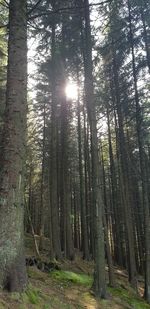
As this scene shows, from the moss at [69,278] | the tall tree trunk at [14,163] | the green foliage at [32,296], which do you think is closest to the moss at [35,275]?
the moss at [69,278]

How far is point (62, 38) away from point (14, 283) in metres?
12.5

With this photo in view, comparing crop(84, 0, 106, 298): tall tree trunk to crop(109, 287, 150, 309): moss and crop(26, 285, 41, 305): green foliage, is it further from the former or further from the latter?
crop(26, 285, 41, 305): green foliage

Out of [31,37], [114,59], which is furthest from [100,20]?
[114,59]

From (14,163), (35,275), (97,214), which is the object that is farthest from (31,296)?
(97,214)

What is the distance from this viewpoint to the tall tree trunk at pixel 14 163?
4973mm

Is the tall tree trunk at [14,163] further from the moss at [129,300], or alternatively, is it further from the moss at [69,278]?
the moss at [129,300]

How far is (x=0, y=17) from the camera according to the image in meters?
14.0

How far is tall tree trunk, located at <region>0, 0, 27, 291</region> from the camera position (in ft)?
16.3

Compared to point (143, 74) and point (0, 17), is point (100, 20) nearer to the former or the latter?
point (143, 74)

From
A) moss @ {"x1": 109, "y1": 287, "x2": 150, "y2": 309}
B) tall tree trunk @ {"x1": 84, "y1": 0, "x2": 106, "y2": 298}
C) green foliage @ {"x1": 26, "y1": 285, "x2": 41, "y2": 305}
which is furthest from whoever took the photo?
moss @ {"x1": 109, "y1": 287, "x2": 150, "y2": 309}

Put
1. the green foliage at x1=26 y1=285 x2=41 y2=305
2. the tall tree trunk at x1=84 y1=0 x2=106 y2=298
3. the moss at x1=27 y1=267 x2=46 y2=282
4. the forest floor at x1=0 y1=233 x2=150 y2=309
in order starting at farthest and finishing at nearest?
1. the tall tree trunk at x1=84 y1=0 x2=106 y2=298
2. the moss at x1=27 y1=267 x2=46 y2=282
3. the green foliage at x1=26 y1=285 x2=41 y2=305
4. the forest floor at x1=0 y1=233 x2=150 y2=309

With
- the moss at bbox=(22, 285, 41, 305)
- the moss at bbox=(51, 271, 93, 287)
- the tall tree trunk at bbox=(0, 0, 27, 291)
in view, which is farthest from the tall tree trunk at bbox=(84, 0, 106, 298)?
the moss at bbox=(22, 285, 41, 305)

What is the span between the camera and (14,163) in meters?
5.46

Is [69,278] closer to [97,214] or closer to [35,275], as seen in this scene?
[35,275]
